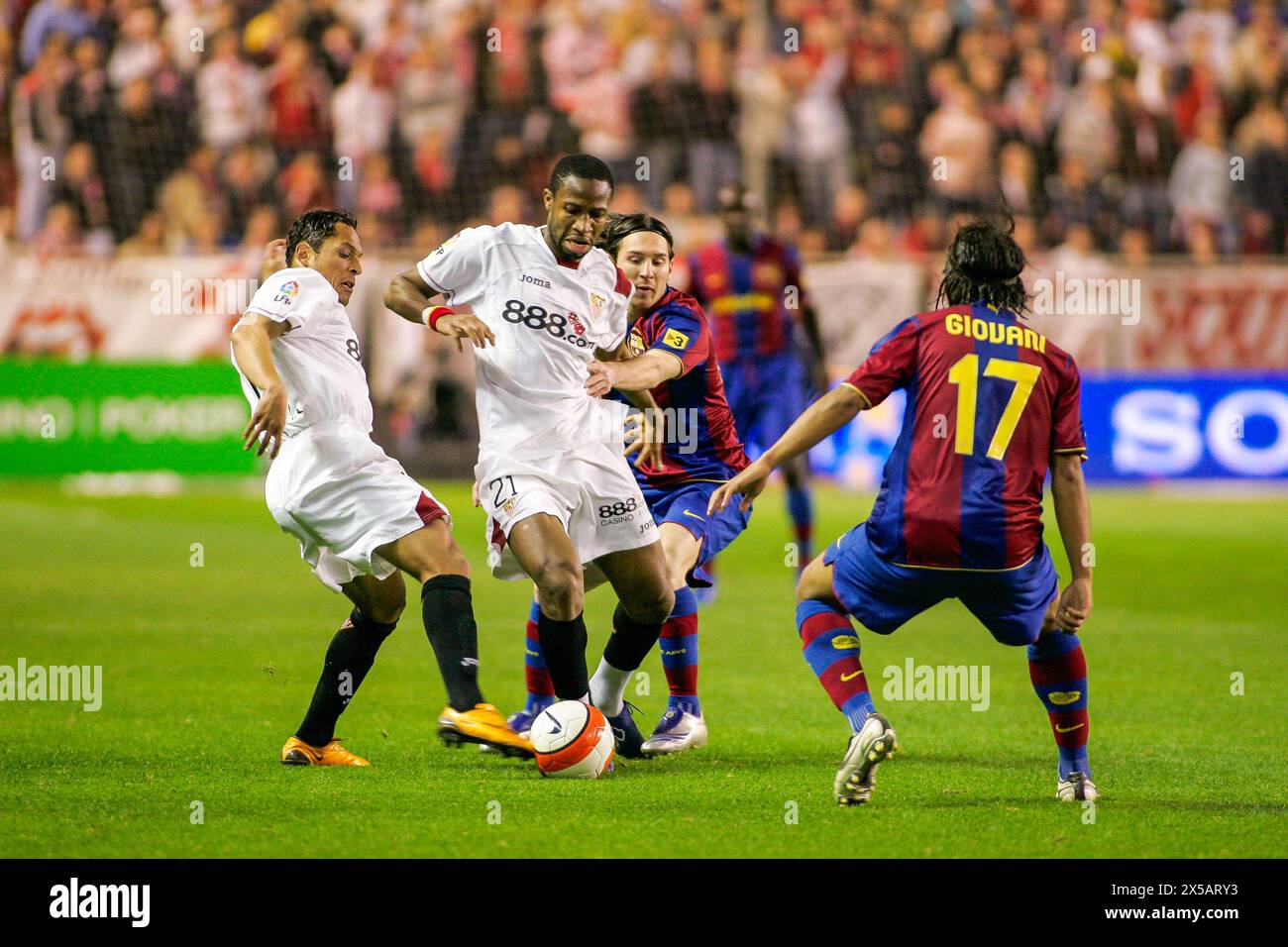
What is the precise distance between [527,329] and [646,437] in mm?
998

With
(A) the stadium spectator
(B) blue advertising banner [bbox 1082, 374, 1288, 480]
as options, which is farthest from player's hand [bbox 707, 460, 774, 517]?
(A) the stadium spectator

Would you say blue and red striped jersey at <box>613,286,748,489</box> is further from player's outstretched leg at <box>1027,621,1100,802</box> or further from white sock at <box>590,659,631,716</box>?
player's outstretched leg at <box>1027,621,1100,802</box>

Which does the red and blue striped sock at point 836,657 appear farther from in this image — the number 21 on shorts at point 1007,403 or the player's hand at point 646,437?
the player's hand at point 646,437

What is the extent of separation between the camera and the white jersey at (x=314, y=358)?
19.4ft

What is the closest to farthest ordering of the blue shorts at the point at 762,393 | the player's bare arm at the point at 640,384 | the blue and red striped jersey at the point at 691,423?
the player's bare arm at the point at 640,384, the blue and red striped jersey at the point at 691,423, the blue shorts at the point at 762,393

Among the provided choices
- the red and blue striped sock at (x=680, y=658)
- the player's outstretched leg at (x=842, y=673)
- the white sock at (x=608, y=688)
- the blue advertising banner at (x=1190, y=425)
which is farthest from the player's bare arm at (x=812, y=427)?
the blue advertising banner at (x=1190, y=425)

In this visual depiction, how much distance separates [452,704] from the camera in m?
5.82

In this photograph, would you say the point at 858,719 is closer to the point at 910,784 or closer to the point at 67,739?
the point at 910,784

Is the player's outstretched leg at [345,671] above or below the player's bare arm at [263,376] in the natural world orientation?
below

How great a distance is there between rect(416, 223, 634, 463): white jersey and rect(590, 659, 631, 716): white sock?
2.82 feet

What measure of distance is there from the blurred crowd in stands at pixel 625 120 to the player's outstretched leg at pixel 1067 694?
45.7 feet

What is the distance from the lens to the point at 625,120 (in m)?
20.1

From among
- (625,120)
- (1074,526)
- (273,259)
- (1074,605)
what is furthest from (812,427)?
(625,120)

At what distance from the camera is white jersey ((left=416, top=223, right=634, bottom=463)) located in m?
6.11
